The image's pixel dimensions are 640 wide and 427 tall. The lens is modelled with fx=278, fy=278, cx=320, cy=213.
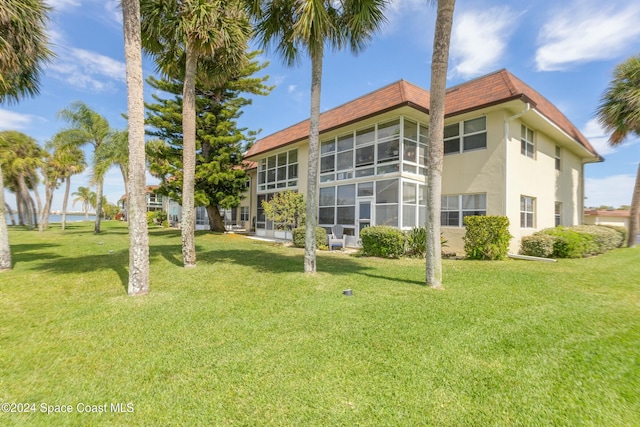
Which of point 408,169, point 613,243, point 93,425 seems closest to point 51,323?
point 93,425

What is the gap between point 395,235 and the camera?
10938 mm

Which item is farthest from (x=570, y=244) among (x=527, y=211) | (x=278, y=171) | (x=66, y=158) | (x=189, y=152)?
(x=66, y=158)

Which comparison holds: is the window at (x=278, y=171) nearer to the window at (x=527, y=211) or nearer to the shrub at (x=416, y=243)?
the shrub at (x=416, y=243)

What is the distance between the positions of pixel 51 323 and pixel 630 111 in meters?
21.6

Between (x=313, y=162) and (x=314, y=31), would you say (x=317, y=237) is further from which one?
(x=314, y=31)

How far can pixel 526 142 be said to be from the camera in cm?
1291

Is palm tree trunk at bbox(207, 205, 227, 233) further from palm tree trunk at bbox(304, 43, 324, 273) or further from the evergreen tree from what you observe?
palm tree trunk at bbox(304, 43, 324, 273)

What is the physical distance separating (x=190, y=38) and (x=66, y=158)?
2388cm

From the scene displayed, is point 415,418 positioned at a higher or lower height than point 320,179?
lower

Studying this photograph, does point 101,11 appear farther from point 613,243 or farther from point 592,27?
point 613,243

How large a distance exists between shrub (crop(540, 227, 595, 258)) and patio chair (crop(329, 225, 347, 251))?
28.7 feet

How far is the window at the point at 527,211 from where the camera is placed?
12586mm

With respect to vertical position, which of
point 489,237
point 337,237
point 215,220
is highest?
point 215,220

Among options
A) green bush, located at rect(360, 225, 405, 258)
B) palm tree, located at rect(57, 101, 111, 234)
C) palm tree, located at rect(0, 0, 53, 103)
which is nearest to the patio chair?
green bush, located at rect(360, 225, 405, 258)
